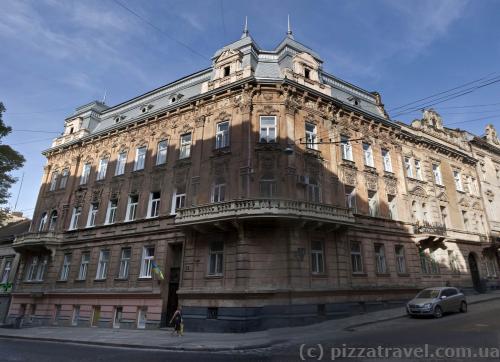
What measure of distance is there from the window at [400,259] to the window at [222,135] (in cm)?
1523

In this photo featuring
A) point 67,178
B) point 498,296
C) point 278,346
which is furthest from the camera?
point 67,178

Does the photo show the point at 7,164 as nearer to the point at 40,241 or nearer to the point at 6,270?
the point at 40,241

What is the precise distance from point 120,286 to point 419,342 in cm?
1905

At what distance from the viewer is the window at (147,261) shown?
2198cm

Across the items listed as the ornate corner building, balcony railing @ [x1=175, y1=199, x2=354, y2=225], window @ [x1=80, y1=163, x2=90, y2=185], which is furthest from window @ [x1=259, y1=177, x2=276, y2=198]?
window @ [x1=80, y1=163, x2=90, y2=185]

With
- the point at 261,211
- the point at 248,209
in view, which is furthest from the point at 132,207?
the point at 261,211

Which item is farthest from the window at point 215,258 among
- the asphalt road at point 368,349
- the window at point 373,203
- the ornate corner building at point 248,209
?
the window at point 373,203

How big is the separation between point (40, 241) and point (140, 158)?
11.2 metres

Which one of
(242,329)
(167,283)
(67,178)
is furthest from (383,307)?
(67,178)

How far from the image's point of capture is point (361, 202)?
23.2 m

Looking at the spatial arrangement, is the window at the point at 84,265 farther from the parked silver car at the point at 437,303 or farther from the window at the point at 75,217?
the parked silver car at the point at 437,303

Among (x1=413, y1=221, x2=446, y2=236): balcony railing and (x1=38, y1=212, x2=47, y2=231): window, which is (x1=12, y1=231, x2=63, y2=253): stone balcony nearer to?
(x1=38, y1=212, x2=47, y2=231): window

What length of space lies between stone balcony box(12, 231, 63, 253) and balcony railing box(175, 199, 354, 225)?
49.0ft

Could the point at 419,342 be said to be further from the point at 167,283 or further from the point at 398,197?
the point at 398,197
